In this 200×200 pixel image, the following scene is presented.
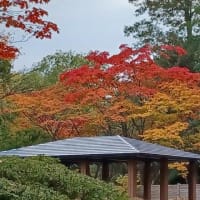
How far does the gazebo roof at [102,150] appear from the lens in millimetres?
13625

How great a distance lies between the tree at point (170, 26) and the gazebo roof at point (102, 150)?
862cm

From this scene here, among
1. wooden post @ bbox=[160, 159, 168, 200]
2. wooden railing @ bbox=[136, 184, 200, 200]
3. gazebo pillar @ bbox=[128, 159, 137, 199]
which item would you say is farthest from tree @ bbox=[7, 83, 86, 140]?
gazebo pillar @ bbox=[128, 159, 137, 199]

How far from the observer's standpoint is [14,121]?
65.9 feet

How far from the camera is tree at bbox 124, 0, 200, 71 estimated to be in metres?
23.5

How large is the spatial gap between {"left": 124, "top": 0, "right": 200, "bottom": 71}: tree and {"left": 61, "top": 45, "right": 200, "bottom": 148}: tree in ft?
17.0

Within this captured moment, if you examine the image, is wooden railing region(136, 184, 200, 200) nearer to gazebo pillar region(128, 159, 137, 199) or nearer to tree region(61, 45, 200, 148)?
tree region(61, 45, 200, 148)

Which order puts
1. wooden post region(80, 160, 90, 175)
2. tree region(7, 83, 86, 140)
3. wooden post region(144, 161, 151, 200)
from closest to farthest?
wooden post region(80, 160, 90, 175) → wooden post region(144, 161, 151, 200) → tree region(7, 83, 86, 140)

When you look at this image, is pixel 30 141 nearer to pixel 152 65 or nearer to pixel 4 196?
pixel 152 65

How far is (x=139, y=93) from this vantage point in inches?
702

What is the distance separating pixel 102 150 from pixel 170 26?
40.7 feet

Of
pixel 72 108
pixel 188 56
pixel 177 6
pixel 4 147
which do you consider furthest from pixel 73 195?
pixel 177 6

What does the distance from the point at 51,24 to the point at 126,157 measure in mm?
6494

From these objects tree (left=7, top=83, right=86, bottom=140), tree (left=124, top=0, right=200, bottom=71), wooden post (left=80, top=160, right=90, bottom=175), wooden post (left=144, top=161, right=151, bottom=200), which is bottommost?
wooden post (left=144, top=161, right=151, bottom=200)

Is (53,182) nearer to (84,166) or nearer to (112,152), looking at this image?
(112,152)
